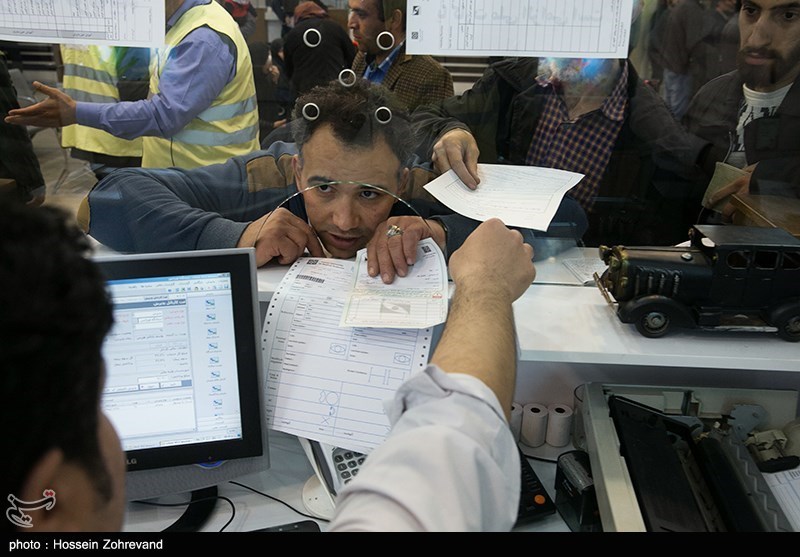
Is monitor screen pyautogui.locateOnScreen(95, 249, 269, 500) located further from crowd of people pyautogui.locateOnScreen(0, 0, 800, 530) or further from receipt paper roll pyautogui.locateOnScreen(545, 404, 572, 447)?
receipt paper roll pyautogui.locateOnScreen(545, 404, 572, 447)

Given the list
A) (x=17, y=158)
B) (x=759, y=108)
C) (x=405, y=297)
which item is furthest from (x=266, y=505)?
(x=759, y=108)

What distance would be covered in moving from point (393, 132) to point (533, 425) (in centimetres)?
63

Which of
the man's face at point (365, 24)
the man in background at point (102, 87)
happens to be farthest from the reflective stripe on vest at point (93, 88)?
the man's face at point (365, 24)

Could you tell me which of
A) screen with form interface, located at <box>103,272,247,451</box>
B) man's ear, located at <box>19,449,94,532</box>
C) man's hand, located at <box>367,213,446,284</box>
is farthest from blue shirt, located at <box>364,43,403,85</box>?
man's ear, located at <box>19,449,94,532</box>

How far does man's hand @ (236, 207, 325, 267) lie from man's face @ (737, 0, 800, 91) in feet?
3.42

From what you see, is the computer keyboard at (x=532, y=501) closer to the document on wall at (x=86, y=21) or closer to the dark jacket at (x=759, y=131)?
the dark jacket at (x=759, y=131)

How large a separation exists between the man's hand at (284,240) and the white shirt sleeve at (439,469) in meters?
0.50

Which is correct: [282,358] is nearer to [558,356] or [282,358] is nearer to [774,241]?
[558,356]

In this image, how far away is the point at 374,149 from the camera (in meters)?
1.21

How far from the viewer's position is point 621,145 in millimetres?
1529

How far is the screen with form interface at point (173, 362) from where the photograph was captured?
0.95 meters

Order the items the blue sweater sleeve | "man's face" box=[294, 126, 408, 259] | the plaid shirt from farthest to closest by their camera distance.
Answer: the plaid shirt, the blue sweater sleeve, "man's face" box=[294, 126, 408, 259]

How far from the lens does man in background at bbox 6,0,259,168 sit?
4.38ft

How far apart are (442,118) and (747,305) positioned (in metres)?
0.69
